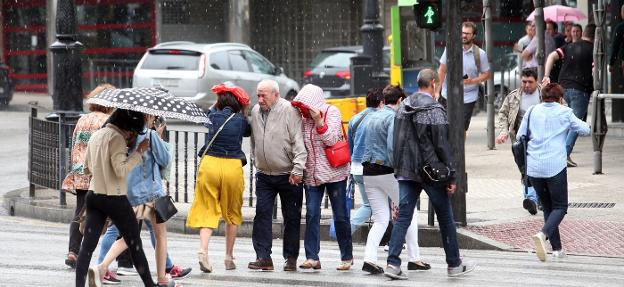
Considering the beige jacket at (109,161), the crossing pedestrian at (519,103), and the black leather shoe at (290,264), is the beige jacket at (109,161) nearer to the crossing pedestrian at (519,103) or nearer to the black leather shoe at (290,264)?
the black leather shoe at (290,264)

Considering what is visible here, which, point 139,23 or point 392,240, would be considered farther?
point 139,23

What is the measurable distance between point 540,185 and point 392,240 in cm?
176

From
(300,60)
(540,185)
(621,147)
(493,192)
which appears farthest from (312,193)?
(300,60)

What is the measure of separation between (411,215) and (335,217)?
2.39 feet

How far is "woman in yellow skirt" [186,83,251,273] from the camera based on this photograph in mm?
11320

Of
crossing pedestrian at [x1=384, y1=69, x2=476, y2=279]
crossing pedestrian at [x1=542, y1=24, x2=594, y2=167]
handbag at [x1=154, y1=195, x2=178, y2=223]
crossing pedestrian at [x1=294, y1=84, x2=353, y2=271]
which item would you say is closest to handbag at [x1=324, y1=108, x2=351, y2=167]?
crossing pedestrian at [x1=294, y1=84, x2=353, y2=271]

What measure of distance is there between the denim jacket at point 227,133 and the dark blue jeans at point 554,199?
102 inches

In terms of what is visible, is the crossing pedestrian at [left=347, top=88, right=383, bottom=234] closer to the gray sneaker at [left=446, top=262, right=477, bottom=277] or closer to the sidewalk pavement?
the gray sneaker at [left=446, top=262, right=477, bottom=277]

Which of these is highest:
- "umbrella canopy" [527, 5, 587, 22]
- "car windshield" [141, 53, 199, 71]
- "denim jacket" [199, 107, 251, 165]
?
"umbrella canopy" [527, 5, 587, 22]

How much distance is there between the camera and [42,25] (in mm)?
42188

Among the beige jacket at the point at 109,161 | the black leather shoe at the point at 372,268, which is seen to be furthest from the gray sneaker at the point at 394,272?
the beige jacket at the point at 109,161

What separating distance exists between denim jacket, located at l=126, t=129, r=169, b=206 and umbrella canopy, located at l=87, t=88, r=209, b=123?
19.0 inches

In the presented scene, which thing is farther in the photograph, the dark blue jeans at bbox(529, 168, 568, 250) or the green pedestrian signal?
the green pedestrian signal

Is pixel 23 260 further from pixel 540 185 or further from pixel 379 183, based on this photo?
pixel 540 185
